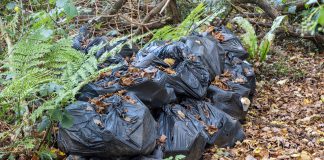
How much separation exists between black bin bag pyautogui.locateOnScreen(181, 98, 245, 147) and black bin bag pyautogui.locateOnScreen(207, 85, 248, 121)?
21 cm

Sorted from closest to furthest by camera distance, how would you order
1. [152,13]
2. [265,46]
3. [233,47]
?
1. [233,47]
2. [265,46]
3. [152,13]

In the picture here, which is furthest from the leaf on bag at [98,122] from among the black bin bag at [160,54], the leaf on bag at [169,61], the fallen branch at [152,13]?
the fallen branch at [152,13]

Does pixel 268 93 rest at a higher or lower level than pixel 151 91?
lower

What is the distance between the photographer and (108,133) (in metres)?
2.48

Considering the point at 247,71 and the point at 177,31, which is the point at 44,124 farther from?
the point at 177,31

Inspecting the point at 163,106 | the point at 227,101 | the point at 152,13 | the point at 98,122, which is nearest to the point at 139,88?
the point at 163,106

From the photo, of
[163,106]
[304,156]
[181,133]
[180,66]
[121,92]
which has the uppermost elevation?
[121,92]

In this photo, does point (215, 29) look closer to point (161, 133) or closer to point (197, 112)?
point (197, 112)

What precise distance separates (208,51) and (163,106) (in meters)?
1.05

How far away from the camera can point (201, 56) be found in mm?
3764

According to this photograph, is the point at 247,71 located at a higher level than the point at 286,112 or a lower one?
higher

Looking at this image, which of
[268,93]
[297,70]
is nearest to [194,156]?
[268,93]

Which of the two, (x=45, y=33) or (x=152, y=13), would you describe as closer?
(x=45, y=33)

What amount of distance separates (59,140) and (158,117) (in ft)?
2.74
